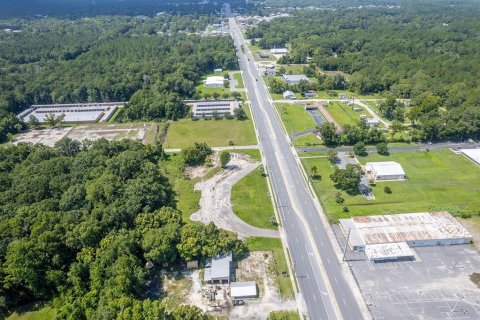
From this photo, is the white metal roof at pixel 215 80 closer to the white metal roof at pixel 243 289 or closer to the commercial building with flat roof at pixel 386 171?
the commercial building with flat roof at pixel 386 171

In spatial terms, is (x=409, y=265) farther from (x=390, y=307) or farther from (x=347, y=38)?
(x=347, y=38)

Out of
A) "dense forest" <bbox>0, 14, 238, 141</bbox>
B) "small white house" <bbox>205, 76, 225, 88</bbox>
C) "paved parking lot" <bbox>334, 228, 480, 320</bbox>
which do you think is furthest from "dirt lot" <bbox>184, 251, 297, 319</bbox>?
"small white house" <bbox>205, 76, 225, 88</bbox>


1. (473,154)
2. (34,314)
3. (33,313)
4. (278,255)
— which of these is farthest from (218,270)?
(473,154)

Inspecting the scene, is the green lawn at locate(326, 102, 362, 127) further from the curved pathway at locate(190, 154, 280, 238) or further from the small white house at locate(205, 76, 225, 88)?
the small white house at locate(205, 76, 225, 88)

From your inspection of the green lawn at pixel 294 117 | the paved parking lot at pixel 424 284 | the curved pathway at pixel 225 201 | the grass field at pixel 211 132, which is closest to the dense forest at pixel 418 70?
the green lawn at pixel 294 117

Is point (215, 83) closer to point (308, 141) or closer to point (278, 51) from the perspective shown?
point (308, 141)
